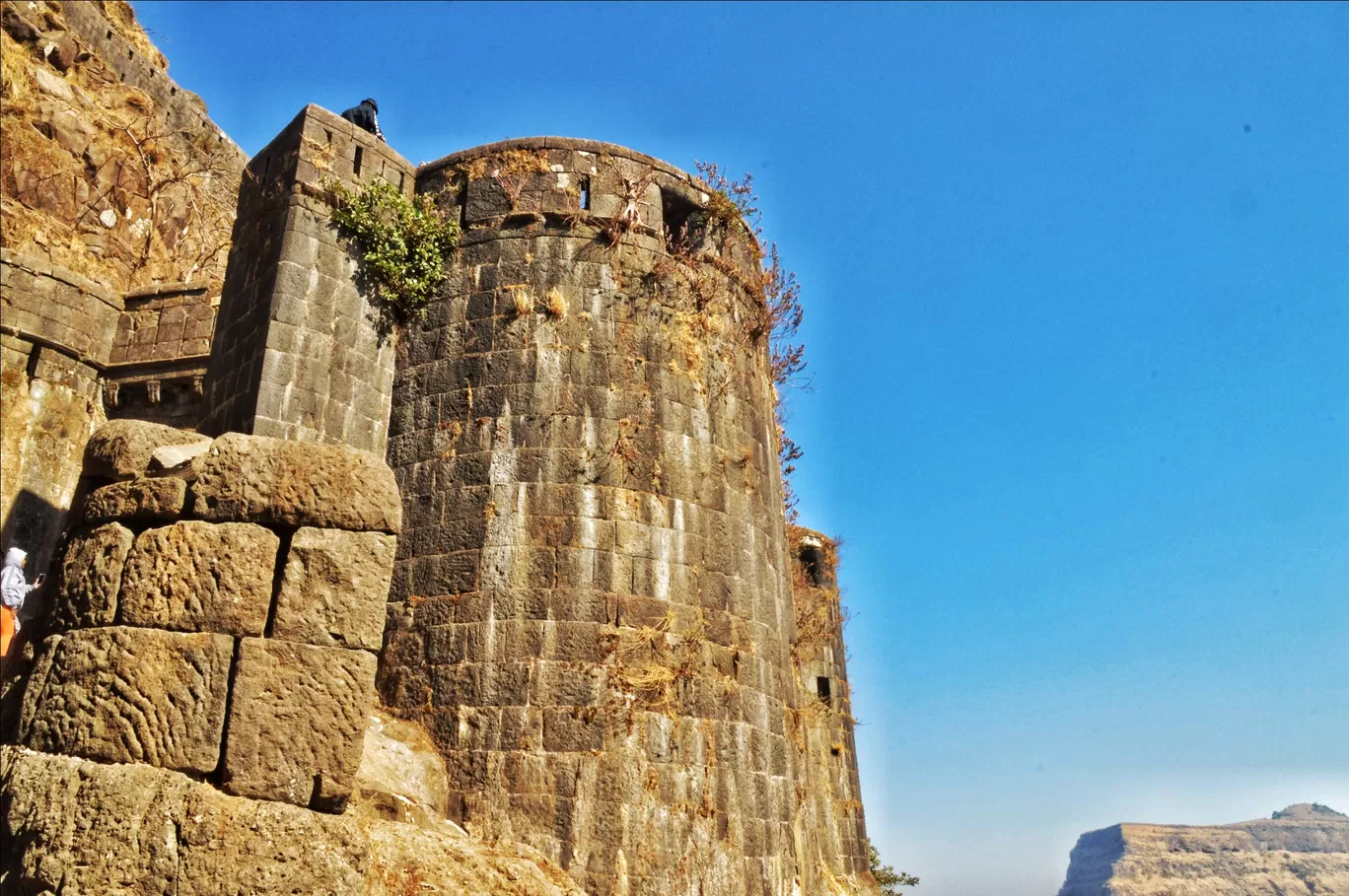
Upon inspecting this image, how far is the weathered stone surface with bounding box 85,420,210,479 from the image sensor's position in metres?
4.49

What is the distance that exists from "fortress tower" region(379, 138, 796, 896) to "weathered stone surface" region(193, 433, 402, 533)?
14.9 feet

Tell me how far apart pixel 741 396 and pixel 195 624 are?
7261 mm

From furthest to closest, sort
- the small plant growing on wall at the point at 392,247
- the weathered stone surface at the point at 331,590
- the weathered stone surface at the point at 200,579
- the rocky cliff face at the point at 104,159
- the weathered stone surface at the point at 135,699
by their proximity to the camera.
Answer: the rocky cliff face at the point at 104,159
the small plant growing on wall at the point at 392,247
the weathered stone surface at the point at 331,590
the weathered stone surface at the point at 200,579
the weathered stone surface at the point at 135,699

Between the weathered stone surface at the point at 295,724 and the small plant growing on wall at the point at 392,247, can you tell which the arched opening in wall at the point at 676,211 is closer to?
the small plant growing on wall at the point at 392,247

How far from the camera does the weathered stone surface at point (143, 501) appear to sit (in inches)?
171

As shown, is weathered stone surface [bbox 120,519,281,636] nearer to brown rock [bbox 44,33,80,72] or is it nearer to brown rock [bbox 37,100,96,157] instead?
brown rock [bbox 37,100,96,157]

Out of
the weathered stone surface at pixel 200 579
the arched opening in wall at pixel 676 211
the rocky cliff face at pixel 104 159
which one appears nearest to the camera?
the weathered stone surface at pixel 200 579

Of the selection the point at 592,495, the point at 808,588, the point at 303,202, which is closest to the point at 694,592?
the point at 592,495

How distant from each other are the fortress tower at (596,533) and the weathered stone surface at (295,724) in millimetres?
4402

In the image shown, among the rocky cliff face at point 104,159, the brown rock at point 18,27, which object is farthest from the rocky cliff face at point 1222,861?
the brown rock at point 18,27

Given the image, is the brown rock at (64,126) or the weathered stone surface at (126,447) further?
the brown rock at (64,126)

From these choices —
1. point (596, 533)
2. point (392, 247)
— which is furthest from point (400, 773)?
point (392, 247)

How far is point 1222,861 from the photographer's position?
13212cm

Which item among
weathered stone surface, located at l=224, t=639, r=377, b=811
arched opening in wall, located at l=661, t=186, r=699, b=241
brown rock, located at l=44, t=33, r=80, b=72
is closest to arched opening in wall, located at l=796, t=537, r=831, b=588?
arched opening in wall, located at l=661, t=186, r=699, b=241
